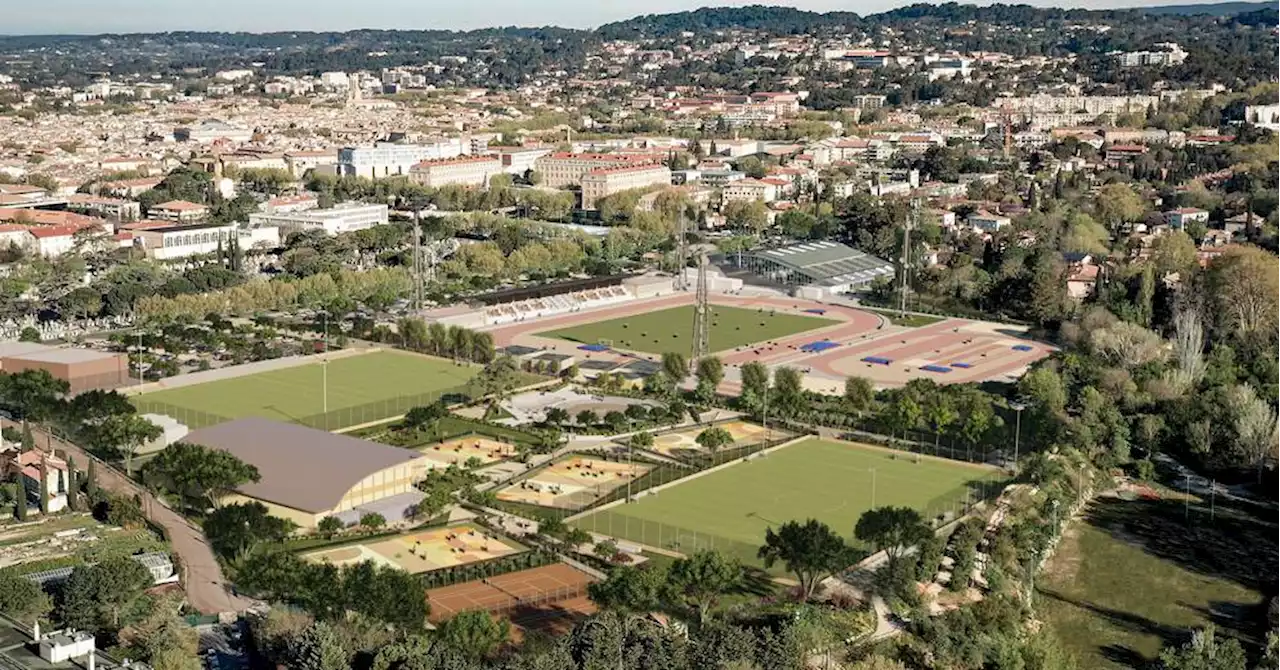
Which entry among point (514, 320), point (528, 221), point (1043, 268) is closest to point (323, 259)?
point (514, 320)

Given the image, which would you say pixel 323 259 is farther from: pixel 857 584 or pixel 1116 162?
pixel 1116 162

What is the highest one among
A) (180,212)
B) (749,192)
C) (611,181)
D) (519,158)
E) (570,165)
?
(570,165)

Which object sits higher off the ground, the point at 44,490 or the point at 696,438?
the point at 44,490

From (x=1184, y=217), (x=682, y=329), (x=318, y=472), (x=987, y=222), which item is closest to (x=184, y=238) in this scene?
(x=682, y=329)

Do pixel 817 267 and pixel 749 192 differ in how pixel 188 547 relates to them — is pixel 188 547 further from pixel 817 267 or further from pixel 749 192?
pixel 749 192

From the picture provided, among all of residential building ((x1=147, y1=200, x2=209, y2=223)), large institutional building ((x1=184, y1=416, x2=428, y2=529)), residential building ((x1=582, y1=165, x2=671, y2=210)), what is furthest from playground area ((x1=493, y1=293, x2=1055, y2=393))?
residential building ((x1=147, y1=200, x2=209, y2=223))

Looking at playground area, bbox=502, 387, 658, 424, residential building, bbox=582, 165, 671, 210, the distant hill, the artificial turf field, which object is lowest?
the artificial turf field

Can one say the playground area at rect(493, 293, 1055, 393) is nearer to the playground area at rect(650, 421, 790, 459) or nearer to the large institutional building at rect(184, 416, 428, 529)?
the playground area at rect(650, 421, 790, 459)
